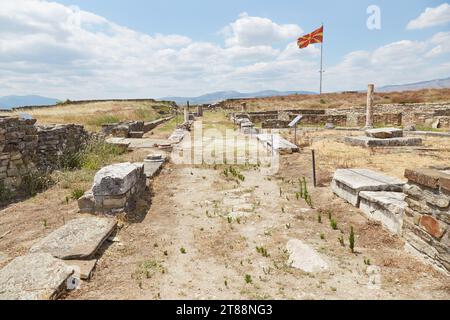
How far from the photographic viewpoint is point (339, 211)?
5.32 metres

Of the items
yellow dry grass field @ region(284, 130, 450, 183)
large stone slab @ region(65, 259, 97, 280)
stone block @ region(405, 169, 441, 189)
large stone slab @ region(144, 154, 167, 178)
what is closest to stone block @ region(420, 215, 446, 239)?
stone block @ region(405, 169, 441, 189)

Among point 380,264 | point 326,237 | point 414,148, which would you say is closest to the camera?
point 380,264

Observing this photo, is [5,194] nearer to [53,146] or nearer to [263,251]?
[53,146]

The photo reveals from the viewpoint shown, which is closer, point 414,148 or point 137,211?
point 137,211

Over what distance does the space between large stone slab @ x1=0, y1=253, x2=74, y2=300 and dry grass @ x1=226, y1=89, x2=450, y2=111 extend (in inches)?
1292

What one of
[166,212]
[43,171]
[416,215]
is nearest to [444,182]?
[416,215]

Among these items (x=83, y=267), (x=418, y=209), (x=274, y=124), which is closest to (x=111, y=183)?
(x=83, y=267)

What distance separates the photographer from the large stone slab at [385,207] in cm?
436

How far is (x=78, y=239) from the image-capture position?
13.6ft

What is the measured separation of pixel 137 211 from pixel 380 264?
3968 mm
